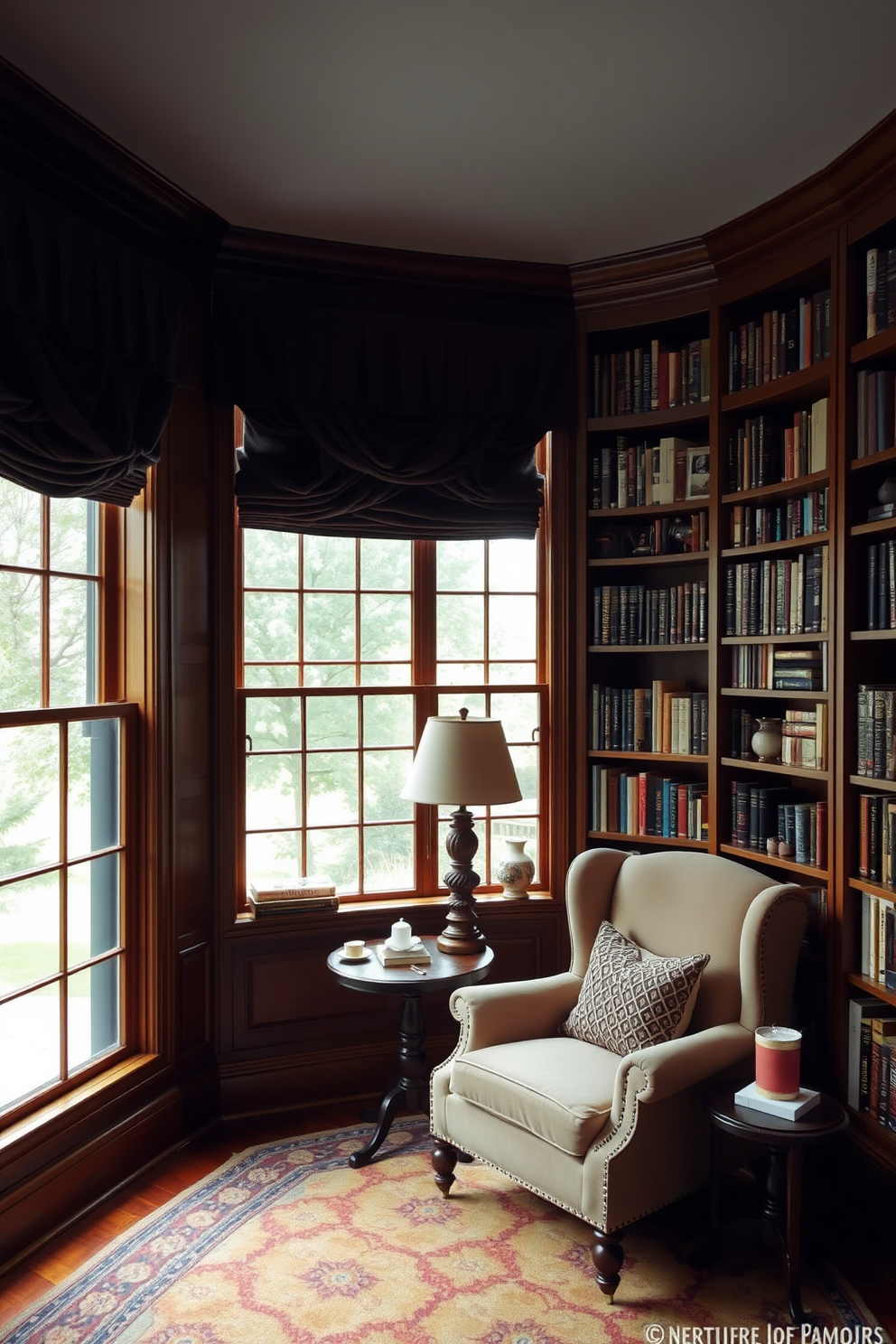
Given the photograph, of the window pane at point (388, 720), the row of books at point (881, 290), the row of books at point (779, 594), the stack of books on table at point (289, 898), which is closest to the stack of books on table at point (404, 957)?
the stack of books on table at point (289, 898)

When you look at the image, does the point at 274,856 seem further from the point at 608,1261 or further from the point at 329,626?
the point at 608,1261

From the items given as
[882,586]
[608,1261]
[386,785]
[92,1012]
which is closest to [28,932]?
[92,1012]

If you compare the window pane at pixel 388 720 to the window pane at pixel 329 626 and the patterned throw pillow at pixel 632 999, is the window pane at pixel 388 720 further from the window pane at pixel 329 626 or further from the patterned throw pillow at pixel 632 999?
the patterned throw pillow at pixel 632 999

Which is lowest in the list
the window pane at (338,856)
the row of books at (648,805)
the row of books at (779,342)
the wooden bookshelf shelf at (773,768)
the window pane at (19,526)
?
the window pane at (338,856)

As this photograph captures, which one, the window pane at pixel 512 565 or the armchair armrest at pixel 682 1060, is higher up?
the window pane at pixel 512 565

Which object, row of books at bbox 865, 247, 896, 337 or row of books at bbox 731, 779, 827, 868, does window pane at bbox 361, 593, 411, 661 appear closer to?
row of books at bbox 731, 779, 827, 868

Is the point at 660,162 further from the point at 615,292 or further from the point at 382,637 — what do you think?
the point at 382,637

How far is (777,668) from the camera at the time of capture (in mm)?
3445

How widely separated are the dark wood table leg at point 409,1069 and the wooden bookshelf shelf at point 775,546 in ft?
6.41

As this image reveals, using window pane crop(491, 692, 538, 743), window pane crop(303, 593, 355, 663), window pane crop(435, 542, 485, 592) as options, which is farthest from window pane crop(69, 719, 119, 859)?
window pane crop(491, 692, 538, 743)

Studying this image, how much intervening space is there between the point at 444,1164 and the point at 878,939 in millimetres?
1530

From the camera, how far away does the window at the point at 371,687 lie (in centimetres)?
381

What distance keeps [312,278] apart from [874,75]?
77.2 inches

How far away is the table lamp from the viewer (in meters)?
3.38
